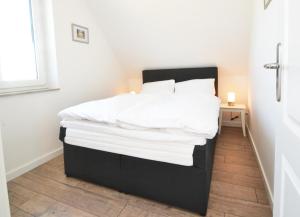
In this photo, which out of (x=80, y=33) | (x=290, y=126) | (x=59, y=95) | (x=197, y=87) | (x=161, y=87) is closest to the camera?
(x=290, y=126)

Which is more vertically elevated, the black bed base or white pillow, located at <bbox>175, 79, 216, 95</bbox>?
white pillow, located at <bbox>175, 79, 216, 95</bbox>

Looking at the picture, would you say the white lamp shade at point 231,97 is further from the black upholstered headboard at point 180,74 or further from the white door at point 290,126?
the white door at point 290,126

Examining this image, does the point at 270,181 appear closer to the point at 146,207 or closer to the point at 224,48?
the point at 146,207

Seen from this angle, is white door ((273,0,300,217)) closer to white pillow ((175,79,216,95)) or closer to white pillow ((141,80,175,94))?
white pillow ((175,79,216,95))

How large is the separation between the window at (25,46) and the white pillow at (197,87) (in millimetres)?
1988

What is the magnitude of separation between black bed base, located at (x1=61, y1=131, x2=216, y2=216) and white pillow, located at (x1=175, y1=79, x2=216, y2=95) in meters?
1.68

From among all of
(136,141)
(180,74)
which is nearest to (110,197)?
(136,141)

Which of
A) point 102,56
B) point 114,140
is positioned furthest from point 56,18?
point 114,140

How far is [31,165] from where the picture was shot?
2188 millimetres

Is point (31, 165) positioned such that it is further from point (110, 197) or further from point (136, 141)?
point (136, 141)

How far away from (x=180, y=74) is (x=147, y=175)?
7.68 feet

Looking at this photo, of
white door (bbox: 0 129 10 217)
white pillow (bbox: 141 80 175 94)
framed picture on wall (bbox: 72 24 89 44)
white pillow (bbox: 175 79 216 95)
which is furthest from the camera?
white pillow (bbox: 141 80 175 94)

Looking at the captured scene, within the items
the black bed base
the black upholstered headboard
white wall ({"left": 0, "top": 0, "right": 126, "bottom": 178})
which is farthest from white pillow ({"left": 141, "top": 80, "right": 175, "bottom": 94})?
the black bed base

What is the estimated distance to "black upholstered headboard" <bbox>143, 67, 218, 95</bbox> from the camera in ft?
11.0
